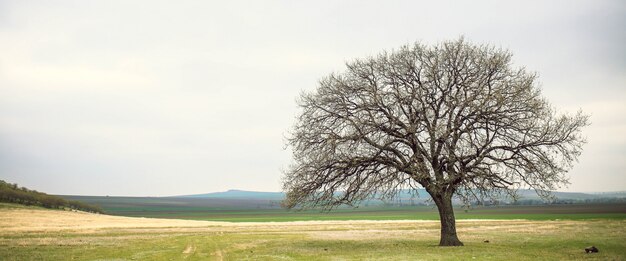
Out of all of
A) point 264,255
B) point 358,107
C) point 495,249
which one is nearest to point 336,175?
point 358,107

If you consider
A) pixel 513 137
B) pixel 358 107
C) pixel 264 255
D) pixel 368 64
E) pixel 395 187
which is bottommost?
pixel 264 255

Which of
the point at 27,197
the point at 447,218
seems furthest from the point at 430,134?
the point at 27,197

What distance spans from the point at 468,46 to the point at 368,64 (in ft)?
21.1

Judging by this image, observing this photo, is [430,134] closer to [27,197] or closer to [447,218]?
[447,218]

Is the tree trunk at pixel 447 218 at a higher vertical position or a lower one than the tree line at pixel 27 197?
lower

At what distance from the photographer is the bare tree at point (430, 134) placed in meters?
28.7

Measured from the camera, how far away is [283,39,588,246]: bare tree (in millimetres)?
28703

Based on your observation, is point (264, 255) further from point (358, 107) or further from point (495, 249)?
point (495, 249)

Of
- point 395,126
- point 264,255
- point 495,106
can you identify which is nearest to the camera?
point 264,255

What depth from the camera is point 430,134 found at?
2962 cm

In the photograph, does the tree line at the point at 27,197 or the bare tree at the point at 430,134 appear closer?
the bare tree at the point at 430,134

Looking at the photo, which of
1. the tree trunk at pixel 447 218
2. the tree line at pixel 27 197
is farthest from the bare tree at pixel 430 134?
the tree line at pixel 27 197

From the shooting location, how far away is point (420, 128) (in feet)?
100

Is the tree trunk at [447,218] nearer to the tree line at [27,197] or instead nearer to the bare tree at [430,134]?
the bare tree at [430,134]
